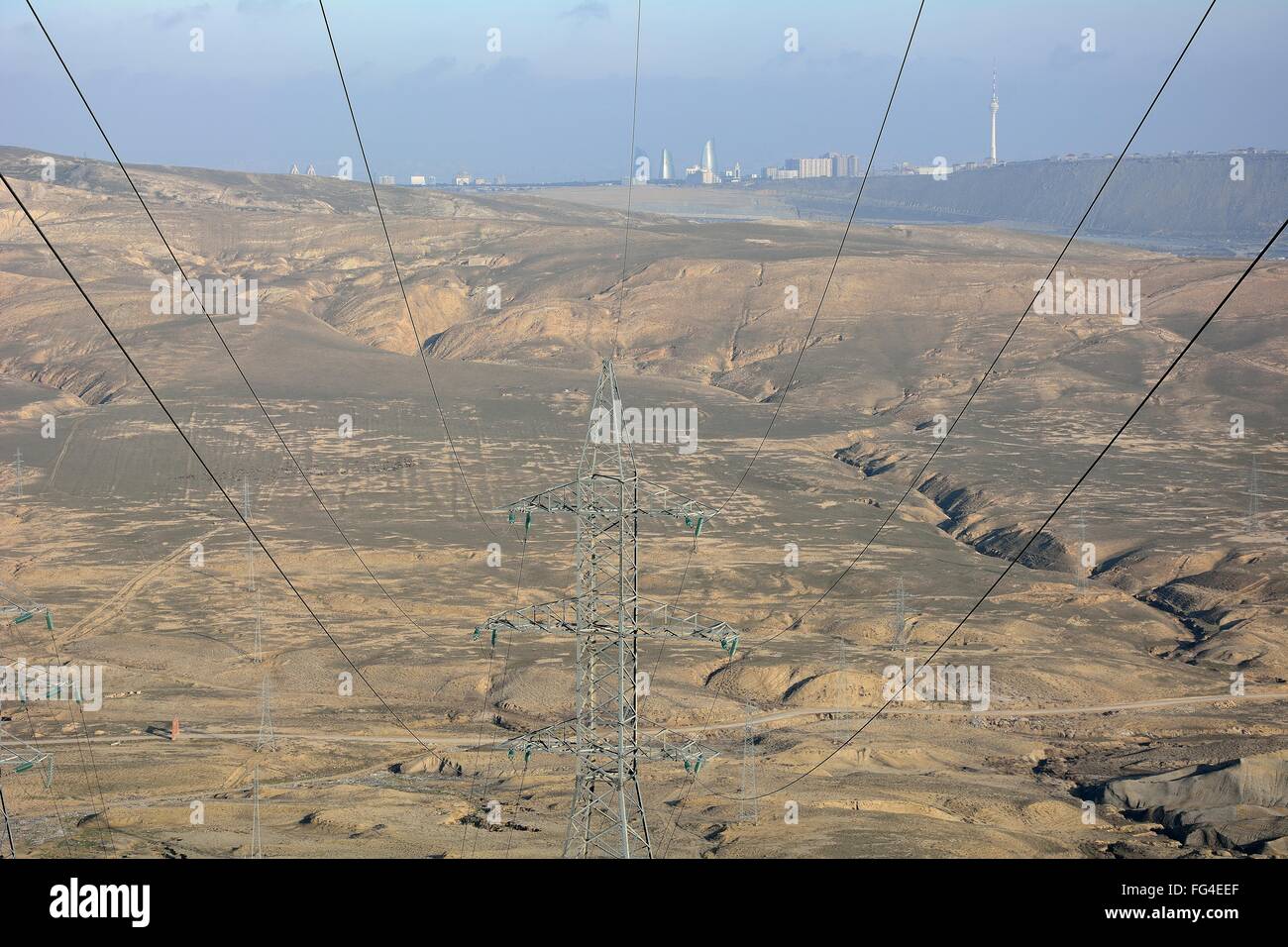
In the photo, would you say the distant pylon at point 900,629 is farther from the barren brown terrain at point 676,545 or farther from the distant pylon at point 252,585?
the distant pylon at point 252,585

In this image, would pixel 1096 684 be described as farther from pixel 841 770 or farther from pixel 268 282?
pixel 268 282

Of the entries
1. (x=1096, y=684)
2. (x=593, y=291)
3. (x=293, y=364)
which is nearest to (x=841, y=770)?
(x=1096, y=684)
